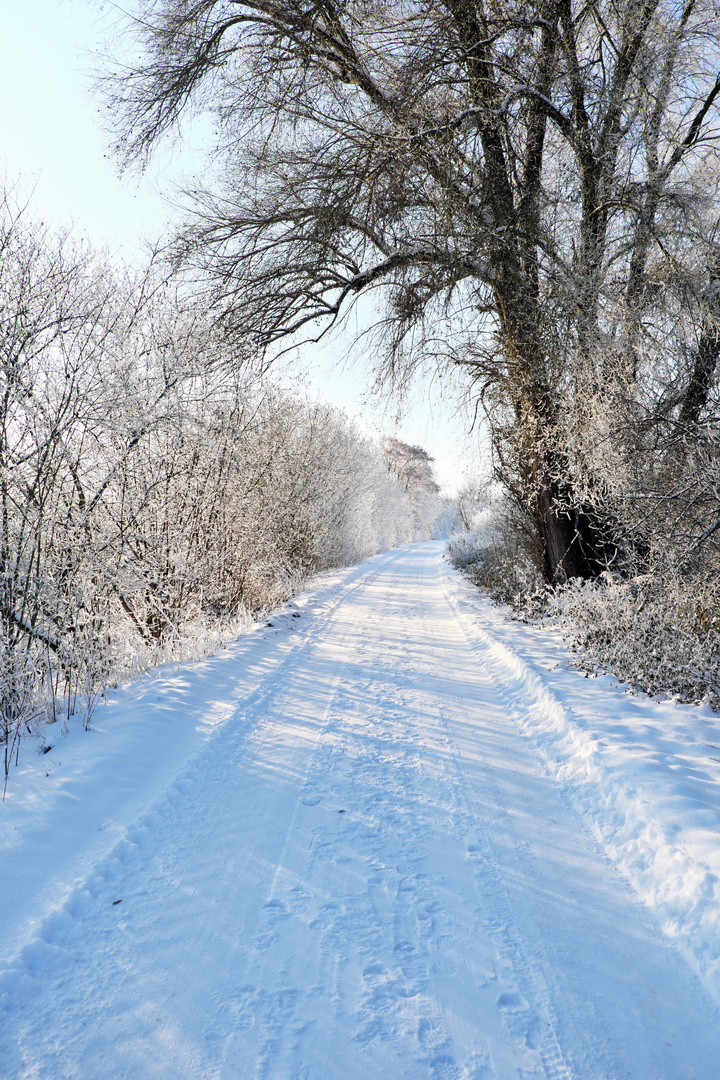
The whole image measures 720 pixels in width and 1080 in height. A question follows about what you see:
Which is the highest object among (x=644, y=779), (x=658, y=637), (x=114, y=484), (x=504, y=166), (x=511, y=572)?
(x=504, y=166)

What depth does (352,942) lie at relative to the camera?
2340 mm

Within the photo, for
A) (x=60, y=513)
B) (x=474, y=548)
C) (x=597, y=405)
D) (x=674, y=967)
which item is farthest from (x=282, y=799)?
(x=474, y=548)

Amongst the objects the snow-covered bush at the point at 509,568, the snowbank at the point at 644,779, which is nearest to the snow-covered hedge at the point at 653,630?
the snowbank at the point at 644,779

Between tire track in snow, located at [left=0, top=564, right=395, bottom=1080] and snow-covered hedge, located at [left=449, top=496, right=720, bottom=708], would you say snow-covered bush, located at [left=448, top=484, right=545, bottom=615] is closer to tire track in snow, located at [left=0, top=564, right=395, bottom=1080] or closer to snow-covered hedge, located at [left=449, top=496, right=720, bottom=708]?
snow-covered hedge, located at [left=449, top=496, right=720, bottom=708]

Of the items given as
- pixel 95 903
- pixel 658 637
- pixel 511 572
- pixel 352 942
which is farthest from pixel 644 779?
pixel 511 572

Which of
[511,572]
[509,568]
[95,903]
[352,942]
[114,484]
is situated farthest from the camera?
[509,568]

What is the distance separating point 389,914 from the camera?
99.1 inches

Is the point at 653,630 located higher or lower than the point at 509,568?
lower

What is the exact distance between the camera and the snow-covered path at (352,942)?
190 cm

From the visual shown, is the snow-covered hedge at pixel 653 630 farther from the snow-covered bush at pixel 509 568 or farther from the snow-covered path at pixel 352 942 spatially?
the snow-covered path at pixel 352 942

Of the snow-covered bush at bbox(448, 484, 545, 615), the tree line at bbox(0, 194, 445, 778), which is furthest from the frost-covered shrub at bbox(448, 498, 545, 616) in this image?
the tree line at bbox(0, 194, 445, 778)

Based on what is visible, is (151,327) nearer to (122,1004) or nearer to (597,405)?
(597,405)

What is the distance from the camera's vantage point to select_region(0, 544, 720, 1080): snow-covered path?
1.90m

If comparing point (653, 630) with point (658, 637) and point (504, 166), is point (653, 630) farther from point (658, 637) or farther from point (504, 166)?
point (504, 166)
